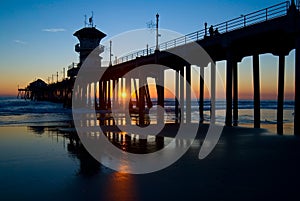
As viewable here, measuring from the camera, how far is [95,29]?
1914 inches

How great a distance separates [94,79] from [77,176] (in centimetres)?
4140

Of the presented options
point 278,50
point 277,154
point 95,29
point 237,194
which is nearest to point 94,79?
point 95,29

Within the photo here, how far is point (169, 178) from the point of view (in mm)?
7680

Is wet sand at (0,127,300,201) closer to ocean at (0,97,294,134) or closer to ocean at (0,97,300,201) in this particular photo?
ocean at (0,97,300,201)

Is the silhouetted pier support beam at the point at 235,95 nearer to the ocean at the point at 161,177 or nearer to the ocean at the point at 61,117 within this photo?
the ocean at the point at 61,117

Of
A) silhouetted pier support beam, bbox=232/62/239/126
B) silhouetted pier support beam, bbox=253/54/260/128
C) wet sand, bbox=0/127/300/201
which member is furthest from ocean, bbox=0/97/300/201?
silhouetted pier support beam, bbox=232/62/239/126

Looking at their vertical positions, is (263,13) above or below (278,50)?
above

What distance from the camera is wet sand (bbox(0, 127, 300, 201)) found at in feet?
20.9

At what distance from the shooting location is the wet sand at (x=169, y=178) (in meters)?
6.38

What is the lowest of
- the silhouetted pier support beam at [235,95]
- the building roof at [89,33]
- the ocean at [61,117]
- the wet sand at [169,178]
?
the wet sand at [169,178]

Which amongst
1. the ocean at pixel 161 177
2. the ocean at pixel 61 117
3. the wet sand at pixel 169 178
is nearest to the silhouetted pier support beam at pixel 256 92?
the ocean at pixel 61 117

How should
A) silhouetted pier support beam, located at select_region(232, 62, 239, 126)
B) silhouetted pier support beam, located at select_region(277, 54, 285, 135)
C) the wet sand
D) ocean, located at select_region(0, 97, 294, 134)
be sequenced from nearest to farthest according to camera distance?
the wet sand, silhouetted pier support beam, located at select_region(277, 54, 285, 135), silhouetted pier support beam, located at select_region(232, 62, 239, 126), ocean, located at select_region(0, 97, 294, 134)

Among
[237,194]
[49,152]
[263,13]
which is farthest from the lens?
[263,13]

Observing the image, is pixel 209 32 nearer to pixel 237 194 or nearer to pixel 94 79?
pixel 237 194
